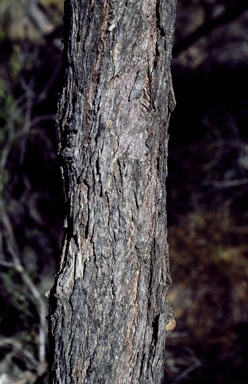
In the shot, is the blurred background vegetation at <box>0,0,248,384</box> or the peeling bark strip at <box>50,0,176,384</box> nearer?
the peeling bark strip at <box>50,0,176,384</box>

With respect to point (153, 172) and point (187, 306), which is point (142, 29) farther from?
point (187, 306)

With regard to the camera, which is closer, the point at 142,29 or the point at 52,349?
the point at 142,29

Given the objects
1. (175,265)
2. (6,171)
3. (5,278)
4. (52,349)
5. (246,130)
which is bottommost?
(52,349)

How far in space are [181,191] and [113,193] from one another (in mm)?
3519

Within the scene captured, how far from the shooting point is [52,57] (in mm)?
4348

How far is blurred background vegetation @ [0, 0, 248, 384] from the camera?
12.1ft

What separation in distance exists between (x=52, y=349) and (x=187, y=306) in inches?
107

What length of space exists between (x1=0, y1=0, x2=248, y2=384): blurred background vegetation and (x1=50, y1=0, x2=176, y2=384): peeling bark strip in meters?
1.50

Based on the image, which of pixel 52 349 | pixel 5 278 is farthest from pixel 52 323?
pixel 5 278

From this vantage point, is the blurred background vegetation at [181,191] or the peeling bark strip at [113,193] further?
the blurred background vegetation at [181,191]

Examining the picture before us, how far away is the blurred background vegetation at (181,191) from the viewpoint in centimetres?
368

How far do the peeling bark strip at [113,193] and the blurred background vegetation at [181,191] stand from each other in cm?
150

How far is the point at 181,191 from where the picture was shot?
203 inches

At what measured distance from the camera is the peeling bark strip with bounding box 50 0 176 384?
163 cm
